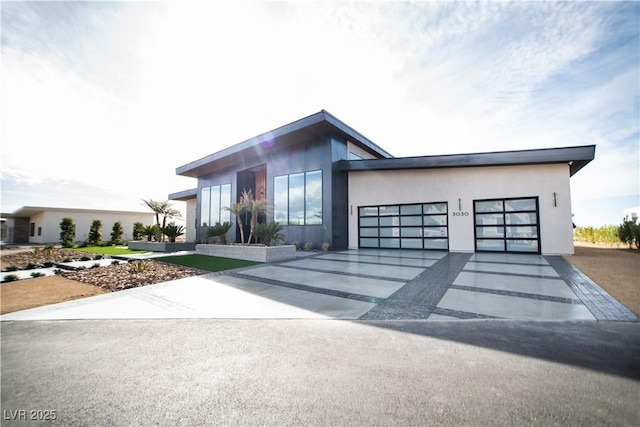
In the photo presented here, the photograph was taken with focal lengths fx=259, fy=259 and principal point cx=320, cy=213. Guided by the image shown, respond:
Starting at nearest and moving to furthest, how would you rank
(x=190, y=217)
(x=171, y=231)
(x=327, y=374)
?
(x=327, y=374) < (x=171, y=231) < (x=190, y=217)

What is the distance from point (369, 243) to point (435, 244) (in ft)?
12.3

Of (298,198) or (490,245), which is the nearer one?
(490,245)

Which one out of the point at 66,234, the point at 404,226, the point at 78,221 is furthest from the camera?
the point at 78,221

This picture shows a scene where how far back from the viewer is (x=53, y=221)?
1174 inches

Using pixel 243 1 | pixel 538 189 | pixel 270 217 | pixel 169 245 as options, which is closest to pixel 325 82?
pixel 243 1

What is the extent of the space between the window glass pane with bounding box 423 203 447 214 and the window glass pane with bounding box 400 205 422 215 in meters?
0.33

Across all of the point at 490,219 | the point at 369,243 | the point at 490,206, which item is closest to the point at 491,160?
the point at 490,206

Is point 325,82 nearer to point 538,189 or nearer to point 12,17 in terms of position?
point 12,17

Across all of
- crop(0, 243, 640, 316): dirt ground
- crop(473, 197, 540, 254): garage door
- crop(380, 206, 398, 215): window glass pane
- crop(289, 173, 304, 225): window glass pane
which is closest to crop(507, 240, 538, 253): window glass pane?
crop(473, 197, 540, 254): garage door

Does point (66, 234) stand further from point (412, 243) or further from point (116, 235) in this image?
point (412, 243)

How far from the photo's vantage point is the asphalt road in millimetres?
1948

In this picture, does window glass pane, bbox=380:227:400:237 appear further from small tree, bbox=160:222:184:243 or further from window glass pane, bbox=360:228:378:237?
small tree, bbox=160:222:184:243

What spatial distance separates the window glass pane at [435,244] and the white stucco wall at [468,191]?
38 centimetres

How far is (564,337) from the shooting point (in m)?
3.26
